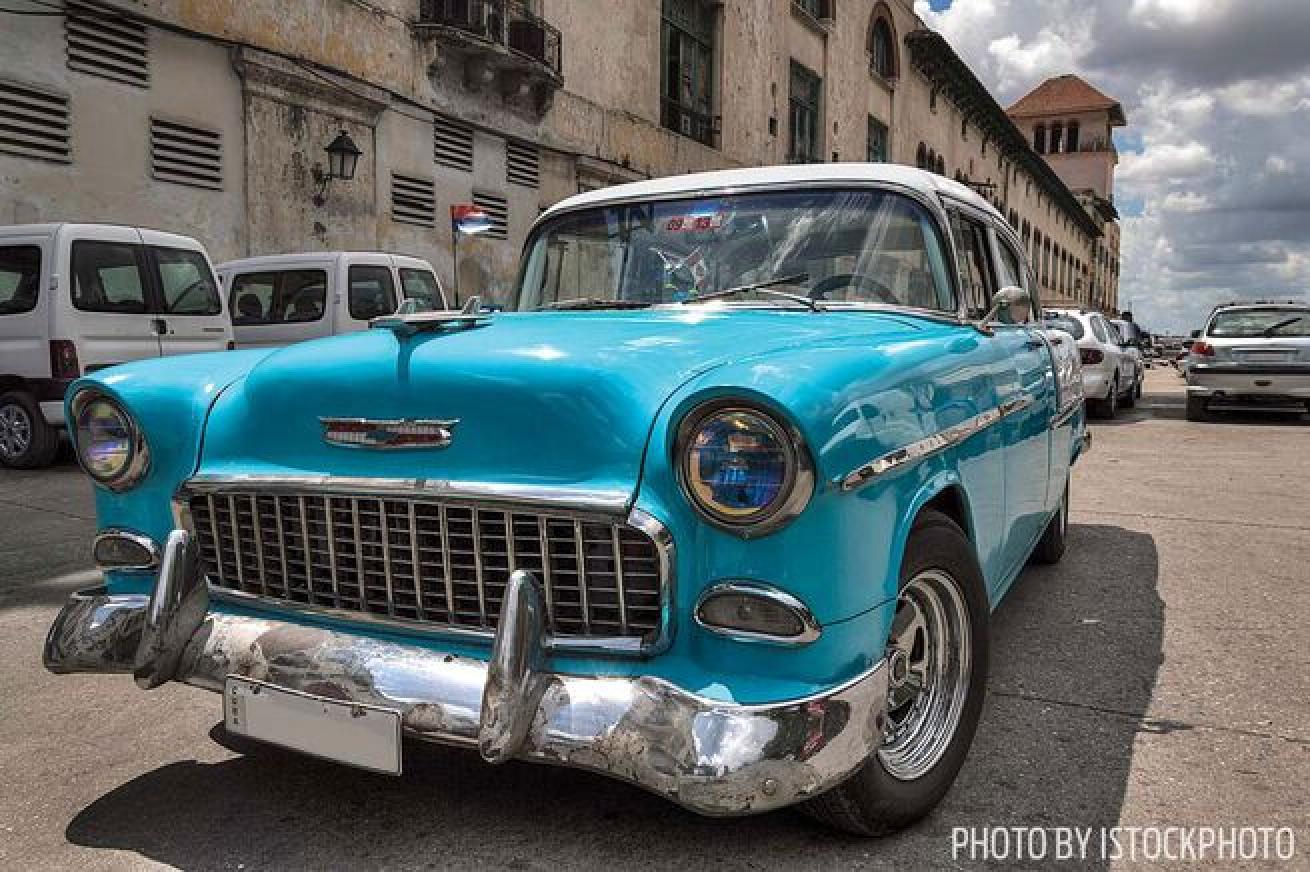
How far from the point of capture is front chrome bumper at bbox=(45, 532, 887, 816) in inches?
74.2

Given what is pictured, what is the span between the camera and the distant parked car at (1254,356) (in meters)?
12.8

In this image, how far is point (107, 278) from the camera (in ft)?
27.9

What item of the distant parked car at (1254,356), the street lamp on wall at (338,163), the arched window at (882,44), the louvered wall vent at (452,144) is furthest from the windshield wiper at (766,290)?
the arched window at (882,44)

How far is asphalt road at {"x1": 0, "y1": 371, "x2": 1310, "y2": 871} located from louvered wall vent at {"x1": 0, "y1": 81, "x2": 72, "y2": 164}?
7264mm

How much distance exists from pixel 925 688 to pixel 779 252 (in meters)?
1.38

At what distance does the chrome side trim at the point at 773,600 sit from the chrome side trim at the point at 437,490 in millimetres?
253

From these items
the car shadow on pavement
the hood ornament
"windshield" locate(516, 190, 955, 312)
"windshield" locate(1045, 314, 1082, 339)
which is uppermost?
"windshield" locate(516, 190, 955, 312)

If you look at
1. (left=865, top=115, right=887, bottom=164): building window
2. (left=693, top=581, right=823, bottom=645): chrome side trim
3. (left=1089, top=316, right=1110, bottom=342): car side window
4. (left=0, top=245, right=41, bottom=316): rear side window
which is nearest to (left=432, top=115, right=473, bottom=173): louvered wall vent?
(left=0, top=245, right=41, bottom=316): rear side window

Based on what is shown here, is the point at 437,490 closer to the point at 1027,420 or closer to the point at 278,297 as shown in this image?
the point at 1027,420

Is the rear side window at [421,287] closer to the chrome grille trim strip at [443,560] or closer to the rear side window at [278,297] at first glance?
the rear side window at [278,297]

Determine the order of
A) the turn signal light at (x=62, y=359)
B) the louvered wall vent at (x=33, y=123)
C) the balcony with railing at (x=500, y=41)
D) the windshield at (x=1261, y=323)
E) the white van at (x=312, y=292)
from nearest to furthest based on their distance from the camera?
the turn signal light at (x=62, y=359) < the louvered wall vent at (x=33, y=123) < the white van at (x=312, y=292) < the windshield at (x=1261, y=323) < the balcony with railing at (x=500, y=41)

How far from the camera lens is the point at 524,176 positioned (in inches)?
671

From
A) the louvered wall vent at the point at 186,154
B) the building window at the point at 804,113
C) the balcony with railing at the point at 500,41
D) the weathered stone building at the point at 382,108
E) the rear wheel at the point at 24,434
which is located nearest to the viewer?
the rear wheel at the point at 24,434

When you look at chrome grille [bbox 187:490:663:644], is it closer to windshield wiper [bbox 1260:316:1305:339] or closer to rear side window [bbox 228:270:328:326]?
rear side window [bbox 228:270:328:326]
